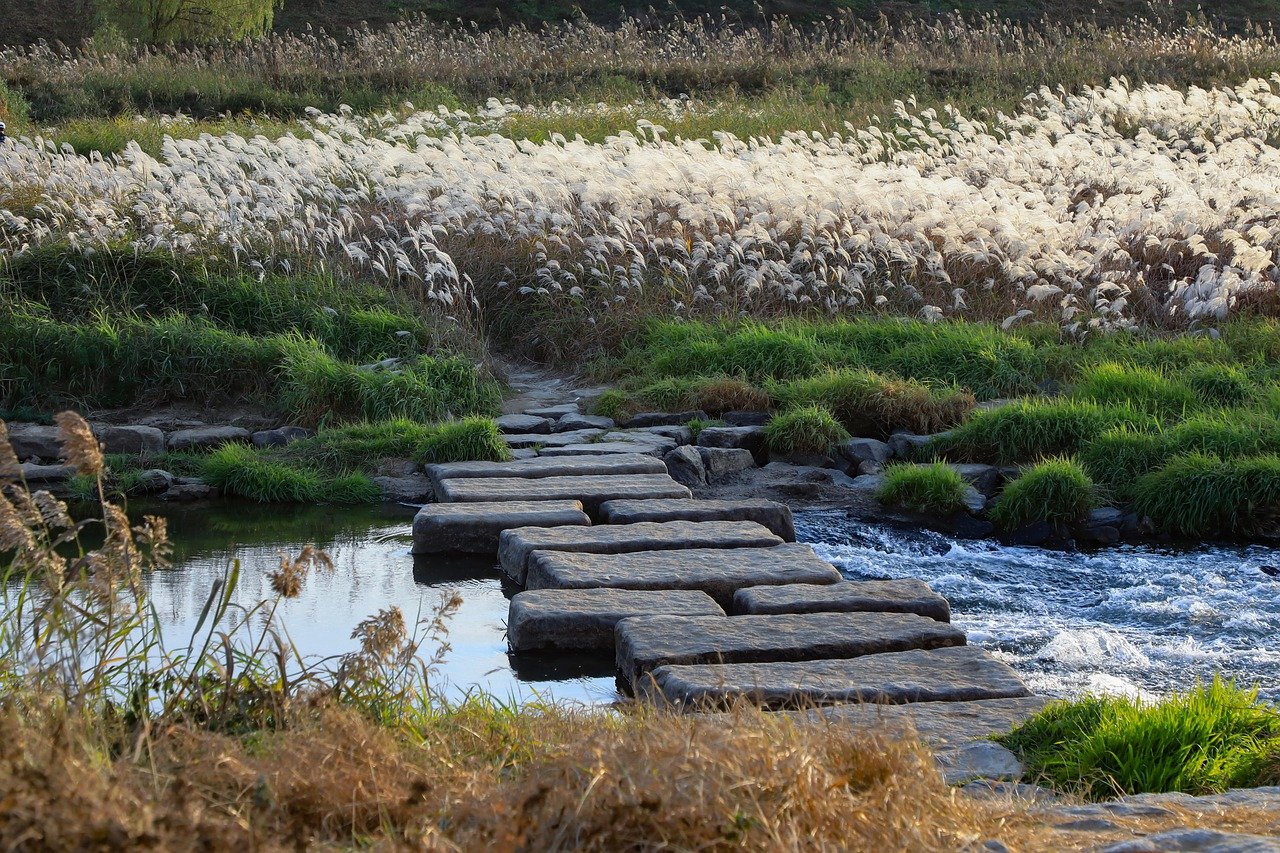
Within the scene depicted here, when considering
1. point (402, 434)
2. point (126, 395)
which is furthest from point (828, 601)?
point (126, 395)

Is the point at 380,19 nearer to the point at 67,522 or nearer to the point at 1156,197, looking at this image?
the point at 1156,197

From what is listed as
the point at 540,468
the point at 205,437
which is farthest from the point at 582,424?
the point at 205,437

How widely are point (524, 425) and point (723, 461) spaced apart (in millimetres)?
1074

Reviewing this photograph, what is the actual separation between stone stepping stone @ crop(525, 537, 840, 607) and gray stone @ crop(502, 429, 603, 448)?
1.95 meters

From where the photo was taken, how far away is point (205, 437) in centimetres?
654

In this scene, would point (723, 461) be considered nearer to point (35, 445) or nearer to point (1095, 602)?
point (1095, 602)

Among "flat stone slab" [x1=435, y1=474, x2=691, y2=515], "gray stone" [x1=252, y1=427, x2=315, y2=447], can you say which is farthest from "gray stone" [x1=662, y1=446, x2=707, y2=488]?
"gray stone" [x1=252, y1=427, x2=315, y2=447]

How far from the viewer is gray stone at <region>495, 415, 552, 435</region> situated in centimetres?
669

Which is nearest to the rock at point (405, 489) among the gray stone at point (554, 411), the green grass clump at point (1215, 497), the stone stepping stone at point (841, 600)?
the gray stone at point (554, 411)

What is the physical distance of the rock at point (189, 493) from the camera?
5.95 metres

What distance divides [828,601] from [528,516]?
1.43m

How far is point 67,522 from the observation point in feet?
8.21

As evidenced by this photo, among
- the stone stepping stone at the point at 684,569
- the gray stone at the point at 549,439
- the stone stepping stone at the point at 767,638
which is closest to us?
the stone stepping stone at the point at 767,638

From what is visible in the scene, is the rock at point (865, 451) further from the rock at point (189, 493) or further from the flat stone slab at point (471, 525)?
the rock at point (189, 493)
